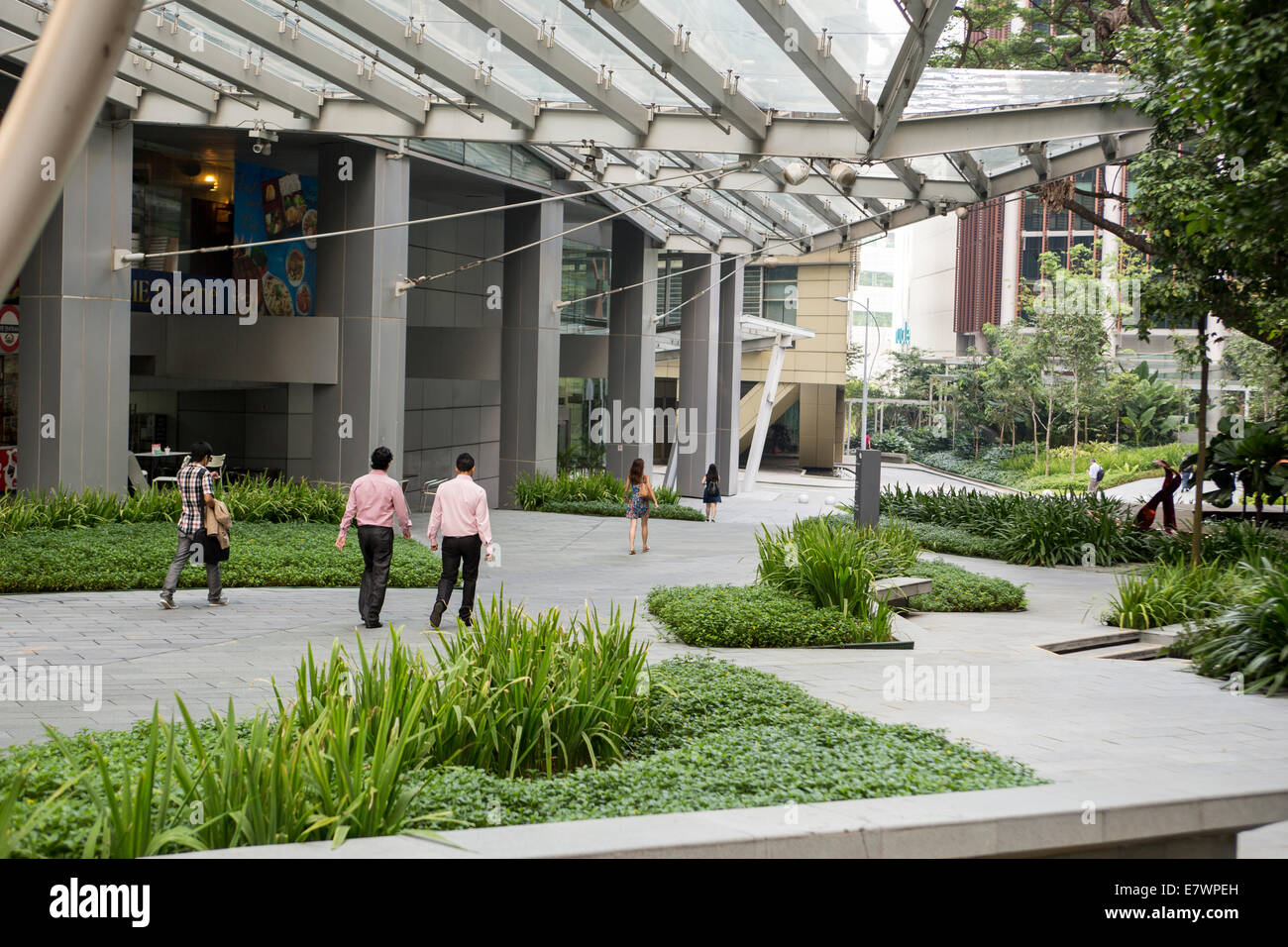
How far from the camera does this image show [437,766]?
19.7 feet

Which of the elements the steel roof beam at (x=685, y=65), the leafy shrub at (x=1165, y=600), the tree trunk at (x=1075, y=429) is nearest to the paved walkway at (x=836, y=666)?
the leafy shrub at (x=1165, y=600)

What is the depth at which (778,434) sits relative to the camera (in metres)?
74.0

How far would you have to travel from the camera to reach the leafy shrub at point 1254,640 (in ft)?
32.1

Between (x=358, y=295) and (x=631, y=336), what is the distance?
14589mm

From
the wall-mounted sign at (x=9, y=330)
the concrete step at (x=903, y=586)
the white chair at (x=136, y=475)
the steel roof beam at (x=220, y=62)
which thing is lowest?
the concrete step at (x=903, y=586)

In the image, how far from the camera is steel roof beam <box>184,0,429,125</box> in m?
13.6

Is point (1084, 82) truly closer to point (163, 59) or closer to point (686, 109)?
point (686, 109)

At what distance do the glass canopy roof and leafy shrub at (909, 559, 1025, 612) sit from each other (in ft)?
18.4

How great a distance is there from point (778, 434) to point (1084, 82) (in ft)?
188

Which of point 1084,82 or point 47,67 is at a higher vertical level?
point 1084,82

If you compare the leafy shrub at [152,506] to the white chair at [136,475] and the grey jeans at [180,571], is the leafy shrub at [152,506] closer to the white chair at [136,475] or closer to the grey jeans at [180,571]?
the white chair at [136,475]

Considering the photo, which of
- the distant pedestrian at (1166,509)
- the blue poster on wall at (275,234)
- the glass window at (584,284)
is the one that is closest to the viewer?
the distant pedestrian at (1166,509)

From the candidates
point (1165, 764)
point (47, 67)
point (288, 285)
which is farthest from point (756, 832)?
point (288, 285)

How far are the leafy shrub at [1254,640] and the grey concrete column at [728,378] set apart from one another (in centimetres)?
3115
